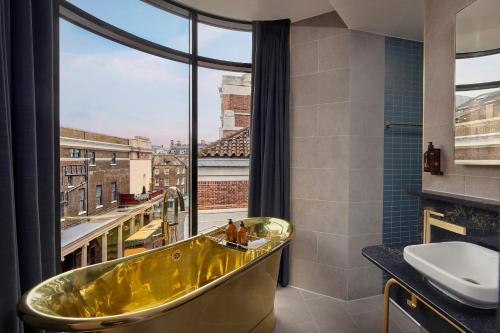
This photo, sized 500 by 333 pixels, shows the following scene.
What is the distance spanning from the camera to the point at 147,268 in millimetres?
1802

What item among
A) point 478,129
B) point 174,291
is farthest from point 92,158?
point 478,129

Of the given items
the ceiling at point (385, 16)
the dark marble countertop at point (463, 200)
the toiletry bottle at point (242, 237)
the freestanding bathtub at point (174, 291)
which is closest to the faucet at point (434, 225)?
the dark marble countertop at point (463, 200)

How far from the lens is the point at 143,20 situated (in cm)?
233

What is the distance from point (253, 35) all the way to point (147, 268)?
2356 millimetres

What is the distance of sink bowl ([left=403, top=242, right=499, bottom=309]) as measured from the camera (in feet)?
3.11

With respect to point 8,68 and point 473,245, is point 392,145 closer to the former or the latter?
point 473,245

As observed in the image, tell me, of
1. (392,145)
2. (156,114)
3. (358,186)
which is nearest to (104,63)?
(156,114)

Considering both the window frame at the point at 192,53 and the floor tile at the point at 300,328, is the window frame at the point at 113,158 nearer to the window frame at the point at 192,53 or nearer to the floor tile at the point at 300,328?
the window frame at the point at 192,53

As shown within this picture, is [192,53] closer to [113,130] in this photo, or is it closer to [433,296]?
[113,130]

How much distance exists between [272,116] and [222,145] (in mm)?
672

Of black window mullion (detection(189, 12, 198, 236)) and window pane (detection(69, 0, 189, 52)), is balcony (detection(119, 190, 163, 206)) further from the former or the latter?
window pane (detection(69, 0, 189, 52))

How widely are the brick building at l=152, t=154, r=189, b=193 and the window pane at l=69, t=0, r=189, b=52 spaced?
1082mm

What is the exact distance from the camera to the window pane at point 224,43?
106 inches

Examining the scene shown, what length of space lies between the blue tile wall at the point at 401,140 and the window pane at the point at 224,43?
4.66 ft
